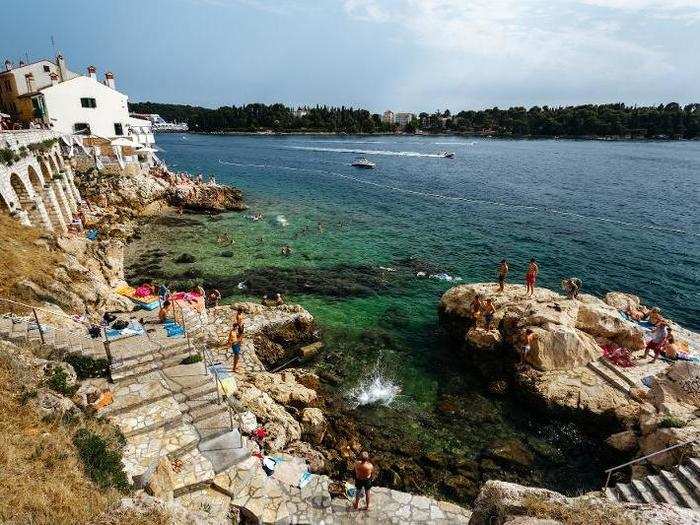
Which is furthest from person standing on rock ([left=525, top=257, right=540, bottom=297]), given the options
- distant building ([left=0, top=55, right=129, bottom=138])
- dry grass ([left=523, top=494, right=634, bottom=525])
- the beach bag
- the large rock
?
distant building ([left=0, top=55, right=129, bottom=138])

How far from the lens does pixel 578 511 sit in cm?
840

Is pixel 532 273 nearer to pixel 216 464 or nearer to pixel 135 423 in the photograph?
pixel 216 464

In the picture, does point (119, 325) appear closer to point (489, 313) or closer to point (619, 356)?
point (489, 313)

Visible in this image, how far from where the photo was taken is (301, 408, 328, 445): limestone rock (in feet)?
51.5

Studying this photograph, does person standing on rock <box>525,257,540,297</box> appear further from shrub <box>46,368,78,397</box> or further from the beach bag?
shrub <box>46,368,78,397</box>

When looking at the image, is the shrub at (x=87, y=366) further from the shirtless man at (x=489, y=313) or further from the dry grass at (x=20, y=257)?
the shirtless man at (x=489, y=313)

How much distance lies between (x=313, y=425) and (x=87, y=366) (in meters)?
8.67

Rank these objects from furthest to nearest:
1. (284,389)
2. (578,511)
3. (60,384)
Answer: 1. (284,389)
2. (60,384)
3. (578,511)

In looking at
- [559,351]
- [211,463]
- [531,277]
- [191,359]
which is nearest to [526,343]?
[559,351]

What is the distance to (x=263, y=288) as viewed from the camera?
94.7 feet

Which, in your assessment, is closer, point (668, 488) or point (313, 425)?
point (668, 488)

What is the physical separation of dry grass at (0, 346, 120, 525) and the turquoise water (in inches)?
447

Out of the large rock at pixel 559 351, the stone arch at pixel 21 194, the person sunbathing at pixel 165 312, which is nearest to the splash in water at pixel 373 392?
the large rock at pixel 559 351

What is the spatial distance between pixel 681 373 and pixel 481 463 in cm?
987
